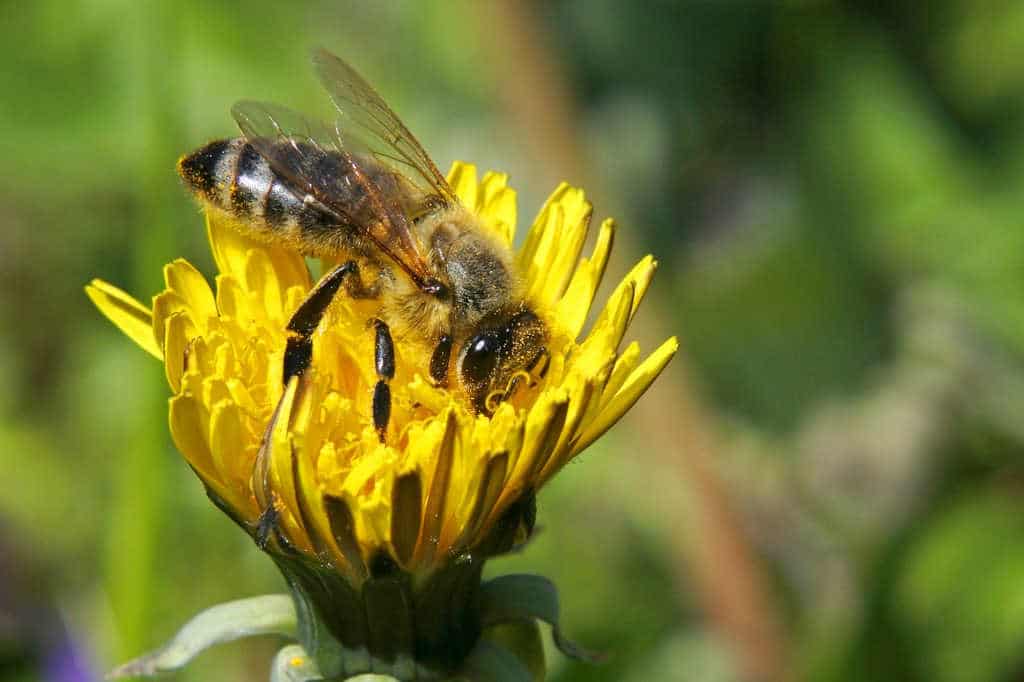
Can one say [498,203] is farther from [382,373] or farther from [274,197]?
[382,373]

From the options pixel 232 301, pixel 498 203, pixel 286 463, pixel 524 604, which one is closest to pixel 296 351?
pixel 232 301

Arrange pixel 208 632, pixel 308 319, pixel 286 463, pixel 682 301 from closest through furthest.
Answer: pixel 286 463
pixel 208 632
pixel 308 319
pixel 682 301

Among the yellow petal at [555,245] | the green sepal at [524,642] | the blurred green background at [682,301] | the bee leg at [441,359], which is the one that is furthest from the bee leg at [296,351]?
the blurred green background at [682,301]

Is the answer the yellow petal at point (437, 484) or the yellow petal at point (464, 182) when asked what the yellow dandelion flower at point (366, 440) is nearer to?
the yellow petal at point (437, 484)

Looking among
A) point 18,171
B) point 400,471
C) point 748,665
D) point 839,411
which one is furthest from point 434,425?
point 18,171

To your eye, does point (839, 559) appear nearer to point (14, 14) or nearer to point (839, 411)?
point (839, 411)

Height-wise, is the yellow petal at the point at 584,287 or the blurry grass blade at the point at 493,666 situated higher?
the yellow petal at the point at 584,287
